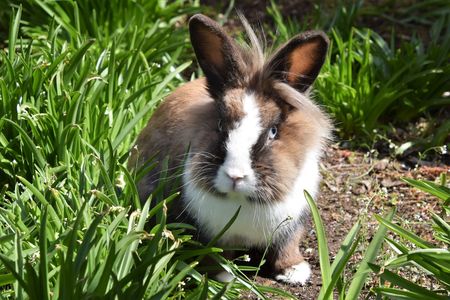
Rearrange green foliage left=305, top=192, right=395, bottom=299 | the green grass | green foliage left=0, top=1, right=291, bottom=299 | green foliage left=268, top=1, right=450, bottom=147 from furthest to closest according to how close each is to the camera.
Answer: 1. green foliage left=268, top=1, right=450, bottom=147
2. green foliage left=305, top=192, right=395, bottom=299
3. the green grass
4. green foliage left=0, top=1, right=291, bottom=299

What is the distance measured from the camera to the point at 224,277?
14.3 ft

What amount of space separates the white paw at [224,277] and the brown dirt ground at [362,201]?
0.15 m

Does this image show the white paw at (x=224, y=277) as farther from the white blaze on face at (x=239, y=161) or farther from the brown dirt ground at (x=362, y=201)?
the white blaze on face at (x=239, y=161)

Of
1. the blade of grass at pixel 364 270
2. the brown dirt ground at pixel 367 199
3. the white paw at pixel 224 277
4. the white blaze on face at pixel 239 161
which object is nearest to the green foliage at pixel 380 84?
the brown dirt ground at pixel 367 199

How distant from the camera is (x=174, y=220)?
4.41m

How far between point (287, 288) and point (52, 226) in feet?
4.16

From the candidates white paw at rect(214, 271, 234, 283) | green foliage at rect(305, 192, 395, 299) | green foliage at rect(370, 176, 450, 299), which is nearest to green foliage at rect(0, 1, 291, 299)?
white paw at rect(214, 271, 234, 283)

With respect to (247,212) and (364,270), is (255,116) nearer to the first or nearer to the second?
(247,212)

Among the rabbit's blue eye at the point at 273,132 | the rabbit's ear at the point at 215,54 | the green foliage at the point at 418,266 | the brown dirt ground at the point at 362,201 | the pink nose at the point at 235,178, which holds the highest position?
the rabbit's ear at the point at 215,54

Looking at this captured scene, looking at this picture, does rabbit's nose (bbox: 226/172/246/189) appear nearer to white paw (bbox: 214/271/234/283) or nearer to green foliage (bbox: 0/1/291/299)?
green foliage (bbox: 0/1/291/299)

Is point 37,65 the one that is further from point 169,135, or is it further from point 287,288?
point 287,288

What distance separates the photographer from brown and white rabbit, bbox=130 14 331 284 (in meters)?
3.99

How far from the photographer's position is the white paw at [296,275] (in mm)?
4453

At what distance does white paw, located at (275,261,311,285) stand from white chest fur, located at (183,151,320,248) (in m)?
0.22
